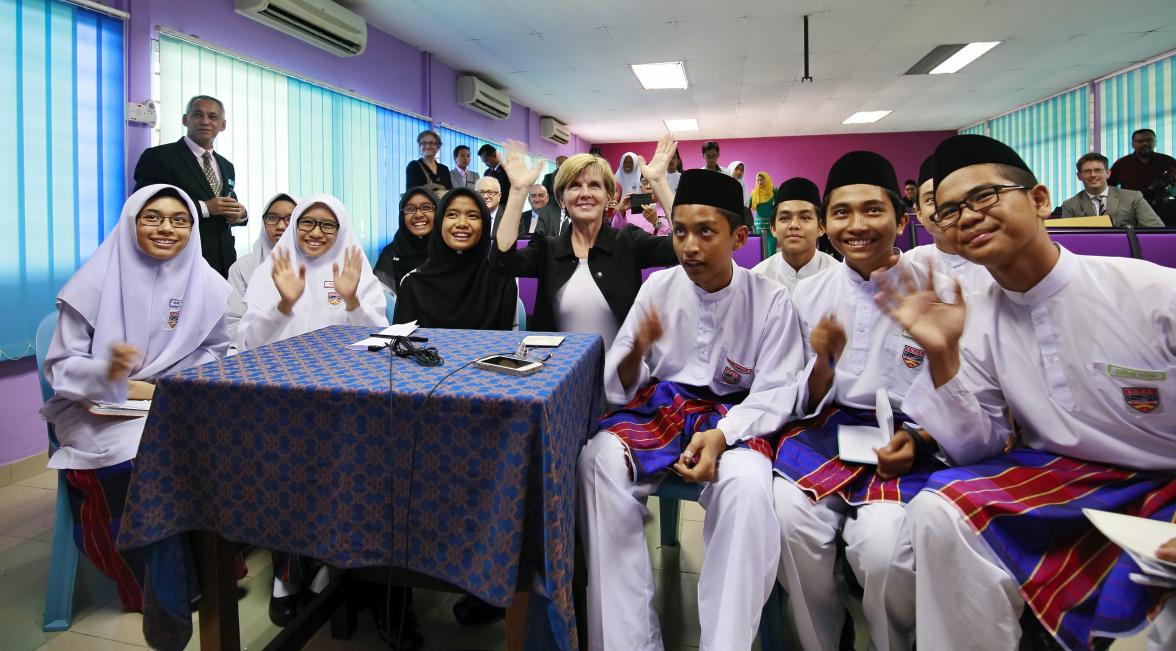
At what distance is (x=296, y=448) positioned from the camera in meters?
1.19

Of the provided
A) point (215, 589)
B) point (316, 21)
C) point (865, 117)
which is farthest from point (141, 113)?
point (865, 117)

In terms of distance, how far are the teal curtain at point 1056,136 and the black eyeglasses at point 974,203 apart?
898 cm

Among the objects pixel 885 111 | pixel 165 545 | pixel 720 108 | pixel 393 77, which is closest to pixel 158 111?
pixel 393 77

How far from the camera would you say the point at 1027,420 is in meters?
1.34

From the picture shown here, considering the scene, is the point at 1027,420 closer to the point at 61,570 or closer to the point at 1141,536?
the point at 1141,536

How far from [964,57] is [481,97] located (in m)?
5.45

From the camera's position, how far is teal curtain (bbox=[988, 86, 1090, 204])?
328 inches

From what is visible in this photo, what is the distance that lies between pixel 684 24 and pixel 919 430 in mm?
5055

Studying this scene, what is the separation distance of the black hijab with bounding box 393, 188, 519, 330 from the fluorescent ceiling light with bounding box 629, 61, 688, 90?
523cm

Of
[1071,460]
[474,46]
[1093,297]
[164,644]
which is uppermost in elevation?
[474,46]

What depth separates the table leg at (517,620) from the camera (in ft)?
3.92

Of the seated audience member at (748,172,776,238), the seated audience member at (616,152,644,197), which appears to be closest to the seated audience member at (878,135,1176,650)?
the seated audience member at (748,172,776,238)

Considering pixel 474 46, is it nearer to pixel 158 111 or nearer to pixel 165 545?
pixel 158 111

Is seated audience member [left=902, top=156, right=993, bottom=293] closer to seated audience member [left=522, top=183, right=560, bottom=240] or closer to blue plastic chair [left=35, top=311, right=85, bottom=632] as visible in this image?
blue plastic chair [left=35, top=311, right=85, bottom=632]
